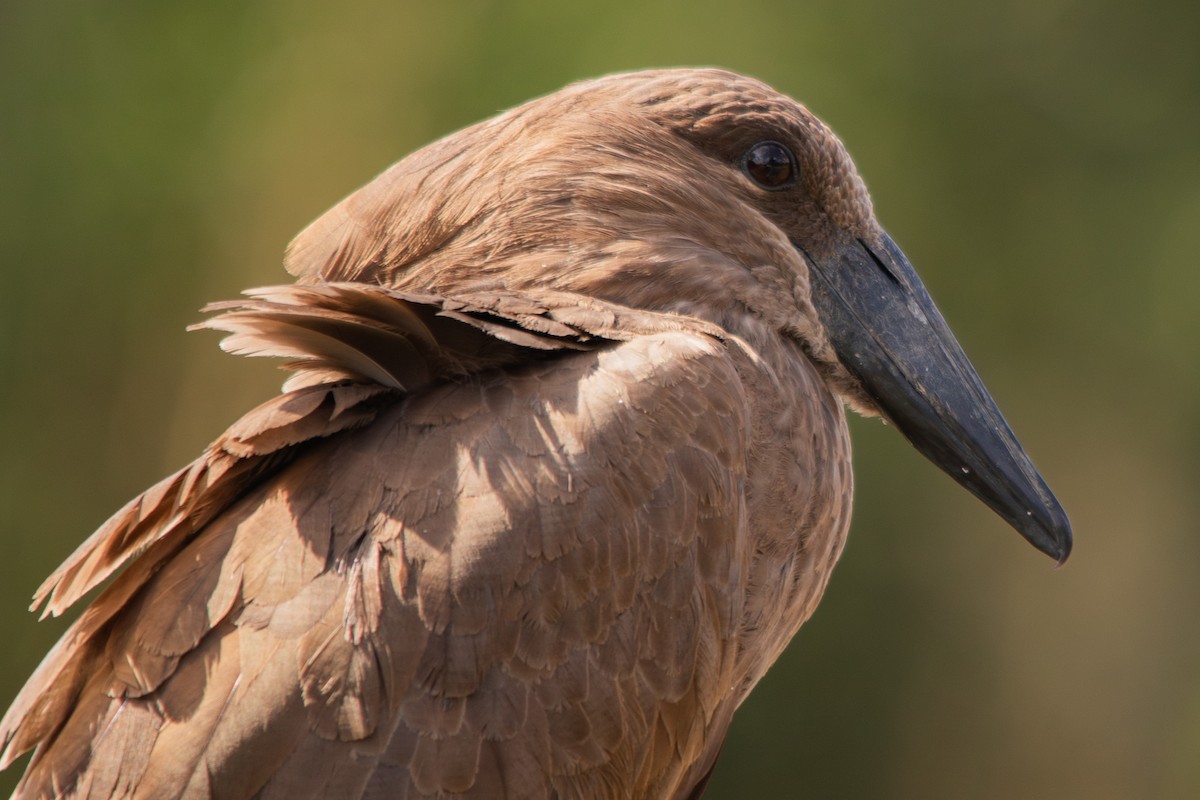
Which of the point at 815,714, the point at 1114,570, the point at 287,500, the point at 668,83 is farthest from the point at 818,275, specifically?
the point at 1114,570

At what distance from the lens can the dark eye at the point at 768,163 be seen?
330 cm

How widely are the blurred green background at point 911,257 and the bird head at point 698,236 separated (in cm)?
368

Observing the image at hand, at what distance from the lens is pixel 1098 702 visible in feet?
24.6

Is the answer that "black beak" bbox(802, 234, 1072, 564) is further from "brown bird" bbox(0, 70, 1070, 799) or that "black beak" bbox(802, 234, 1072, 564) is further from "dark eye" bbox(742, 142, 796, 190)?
"dark eye" bbox(742, 142, 796, 190)

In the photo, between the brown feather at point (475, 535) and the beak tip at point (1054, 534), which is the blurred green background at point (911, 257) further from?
the brown feather at point (475, 535)

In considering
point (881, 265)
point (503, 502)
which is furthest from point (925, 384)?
point (503, 502)

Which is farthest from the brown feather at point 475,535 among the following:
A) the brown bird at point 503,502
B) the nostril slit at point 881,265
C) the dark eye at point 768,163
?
the nostril slit at point 881,265

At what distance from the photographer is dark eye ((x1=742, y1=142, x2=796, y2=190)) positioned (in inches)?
130

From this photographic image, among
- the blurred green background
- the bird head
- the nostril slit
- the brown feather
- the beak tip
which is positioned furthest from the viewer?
the blurred green background

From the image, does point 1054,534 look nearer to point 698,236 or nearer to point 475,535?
point 698,236

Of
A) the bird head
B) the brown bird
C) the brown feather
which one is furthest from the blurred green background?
the brown feather

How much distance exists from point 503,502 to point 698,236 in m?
0.95

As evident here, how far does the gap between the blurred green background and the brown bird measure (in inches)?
151

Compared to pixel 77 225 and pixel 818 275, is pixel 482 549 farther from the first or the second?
pixel 77 225
